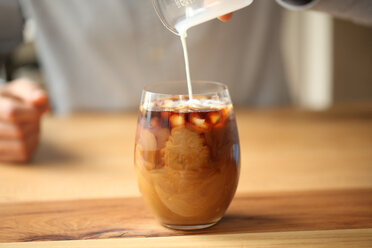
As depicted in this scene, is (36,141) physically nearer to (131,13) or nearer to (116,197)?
(116,197)

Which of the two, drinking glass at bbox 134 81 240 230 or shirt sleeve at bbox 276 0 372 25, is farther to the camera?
shirt sleeve at bbox 276 0 372 25

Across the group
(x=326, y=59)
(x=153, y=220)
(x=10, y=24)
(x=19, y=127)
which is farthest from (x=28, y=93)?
(x=326, y=59)

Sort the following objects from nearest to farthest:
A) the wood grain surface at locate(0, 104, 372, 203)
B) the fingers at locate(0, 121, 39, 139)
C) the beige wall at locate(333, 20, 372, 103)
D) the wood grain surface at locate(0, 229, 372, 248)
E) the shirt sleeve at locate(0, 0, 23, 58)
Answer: the wood grain surface at locate(0, 229, 372, 248) → the wood grain surface at locate(0, 104, 372, 203) → the fingers at locate(0, 121, 39, 139) → the shirt sleeve at locate(0, 0, 23, 58) → the beige wall at locate(333, 20, 372, 103)

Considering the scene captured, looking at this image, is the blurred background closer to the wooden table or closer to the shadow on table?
the wooden table

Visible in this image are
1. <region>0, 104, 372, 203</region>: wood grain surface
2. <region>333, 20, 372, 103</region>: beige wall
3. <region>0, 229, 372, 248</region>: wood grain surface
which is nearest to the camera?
<region>0, 229, 372, 248</region>: wood grain surface

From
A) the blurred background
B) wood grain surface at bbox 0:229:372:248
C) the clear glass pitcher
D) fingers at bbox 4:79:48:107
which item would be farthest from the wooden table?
the blurred background

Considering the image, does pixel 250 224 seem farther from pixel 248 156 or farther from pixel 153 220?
pixel 248 156

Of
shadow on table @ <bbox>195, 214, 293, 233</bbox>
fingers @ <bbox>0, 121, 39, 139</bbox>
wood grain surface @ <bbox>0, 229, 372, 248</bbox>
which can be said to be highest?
fingers @ <bbox>0, 121, 39, 139</bbox>

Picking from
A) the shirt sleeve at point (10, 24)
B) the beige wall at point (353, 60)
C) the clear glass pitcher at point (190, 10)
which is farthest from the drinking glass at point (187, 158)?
the beige wall at point (353, 60)
